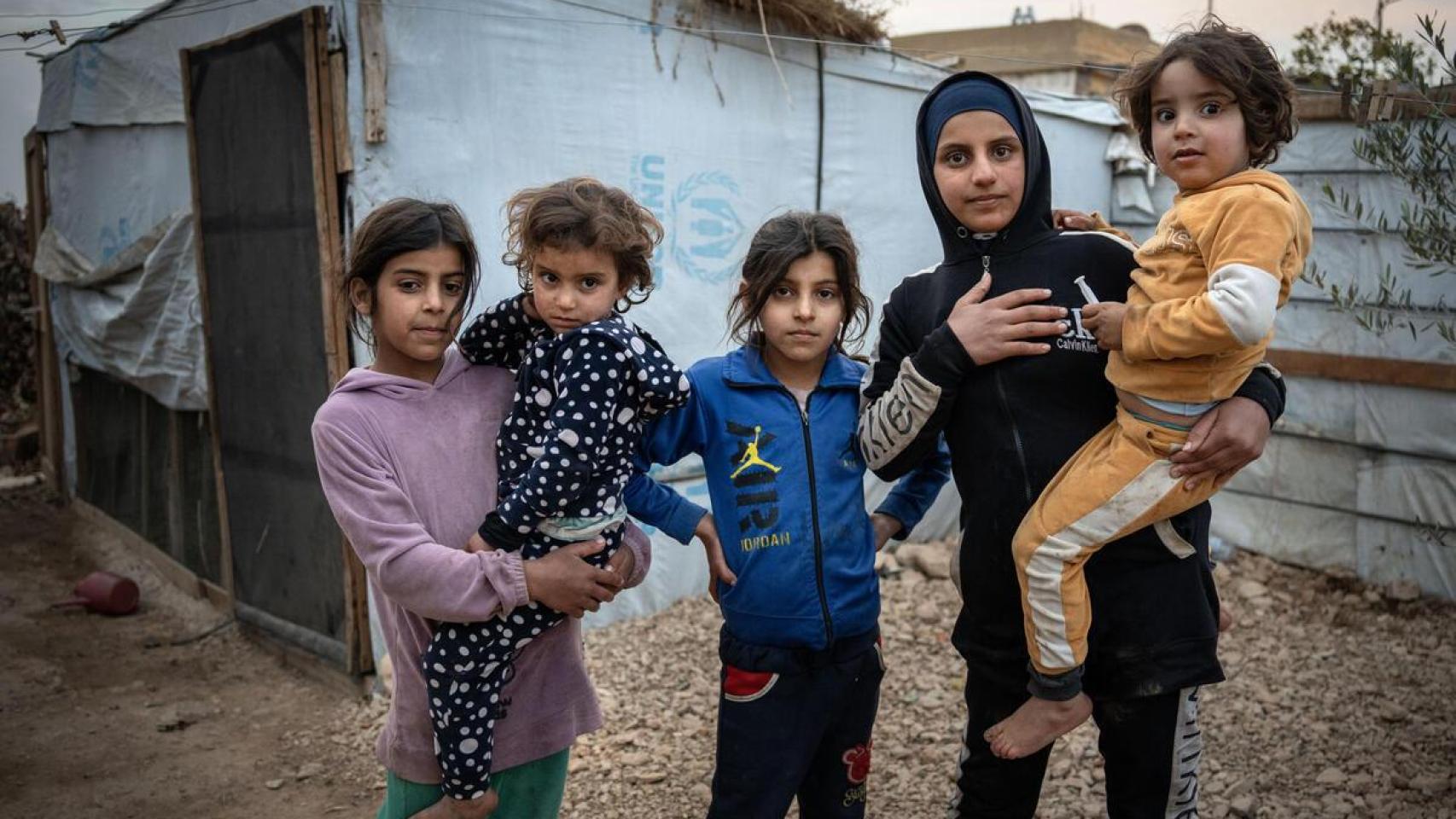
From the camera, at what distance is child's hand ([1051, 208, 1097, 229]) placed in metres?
1.90

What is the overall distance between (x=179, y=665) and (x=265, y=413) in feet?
4.20

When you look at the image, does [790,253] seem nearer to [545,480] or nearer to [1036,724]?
[545,480]

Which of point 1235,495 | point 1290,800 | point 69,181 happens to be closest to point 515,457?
A: point 1290,800

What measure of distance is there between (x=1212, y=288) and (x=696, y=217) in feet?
10.9

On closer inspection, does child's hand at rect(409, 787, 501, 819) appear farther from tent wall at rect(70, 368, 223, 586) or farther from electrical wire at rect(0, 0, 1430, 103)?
tent wall at rect(70, 368, 223, 586)

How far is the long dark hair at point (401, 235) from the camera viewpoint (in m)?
Answer: 1.76

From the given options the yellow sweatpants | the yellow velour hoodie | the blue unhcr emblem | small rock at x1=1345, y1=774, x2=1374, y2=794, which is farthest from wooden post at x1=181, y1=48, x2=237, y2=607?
small rock at x1=1345, y1=774, x2=1374, y2=794

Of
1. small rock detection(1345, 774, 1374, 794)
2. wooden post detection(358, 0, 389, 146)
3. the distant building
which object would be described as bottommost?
small rock detection(1345, 774, 1374, 794)

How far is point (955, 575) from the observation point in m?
1.99

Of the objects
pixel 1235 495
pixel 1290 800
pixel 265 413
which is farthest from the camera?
pixel 1235 495

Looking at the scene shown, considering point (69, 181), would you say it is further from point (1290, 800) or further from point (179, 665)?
point (1290, 800)

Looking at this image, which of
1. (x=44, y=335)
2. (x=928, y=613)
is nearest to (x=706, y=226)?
(x=928, y=613)

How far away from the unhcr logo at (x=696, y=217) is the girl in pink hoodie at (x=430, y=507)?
8.69 feet

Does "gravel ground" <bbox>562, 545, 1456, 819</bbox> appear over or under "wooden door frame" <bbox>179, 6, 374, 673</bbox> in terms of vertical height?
under
